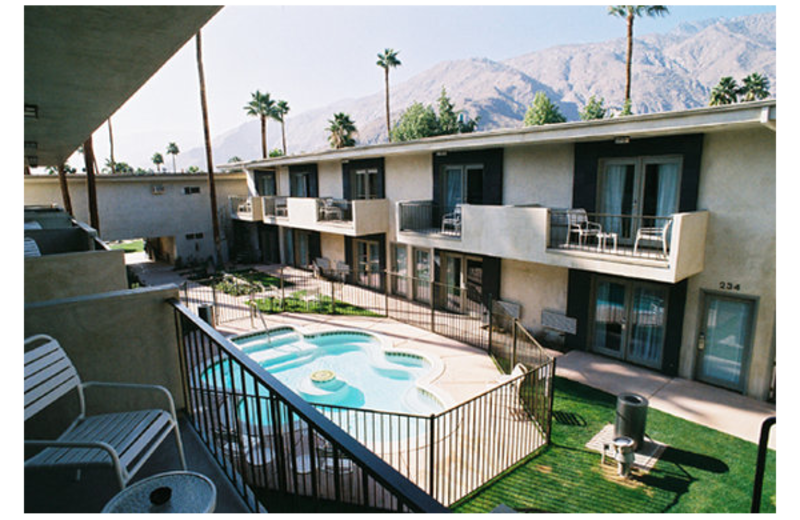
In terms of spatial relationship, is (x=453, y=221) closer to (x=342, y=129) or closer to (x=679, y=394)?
(x=679, y=394)

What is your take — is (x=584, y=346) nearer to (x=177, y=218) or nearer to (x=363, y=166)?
(x=363, y=166)

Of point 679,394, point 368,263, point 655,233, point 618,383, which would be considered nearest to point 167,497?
point 618,383

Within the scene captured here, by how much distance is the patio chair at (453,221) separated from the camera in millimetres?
14908

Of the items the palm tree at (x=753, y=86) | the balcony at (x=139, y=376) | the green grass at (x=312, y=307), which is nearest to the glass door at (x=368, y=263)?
the green grass at (x=312, y=307)

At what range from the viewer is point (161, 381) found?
384 cm

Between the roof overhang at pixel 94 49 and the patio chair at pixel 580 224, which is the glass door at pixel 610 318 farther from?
the roof overhang at pixel 94 49

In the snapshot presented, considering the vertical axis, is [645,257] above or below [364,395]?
above

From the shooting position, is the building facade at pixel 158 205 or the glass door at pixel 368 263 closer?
the glass door at pixel 368 263

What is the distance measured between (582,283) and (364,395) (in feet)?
23.4

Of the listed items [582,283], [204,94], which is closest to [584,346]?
[582,283]

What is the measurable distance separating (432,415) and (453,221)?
9752 millimetres

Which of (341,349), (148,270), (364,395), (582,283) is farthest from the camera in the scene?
(148,270)

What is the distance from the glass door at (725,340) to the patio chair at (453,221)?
7.52 m

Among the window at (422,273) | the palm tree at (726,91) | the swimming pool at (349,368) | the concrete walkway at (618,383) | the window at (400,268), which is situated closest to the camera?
the concrete walkway at (618,383)
